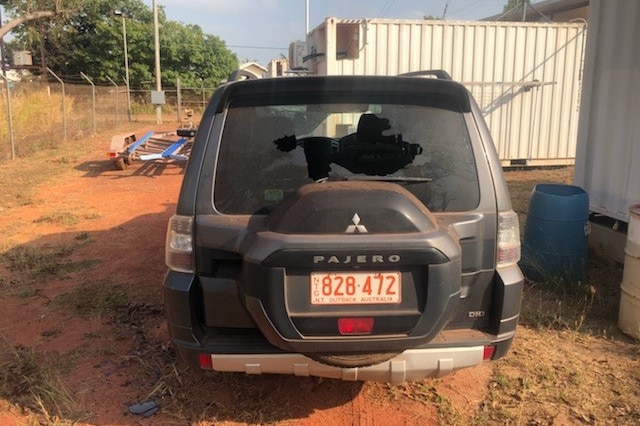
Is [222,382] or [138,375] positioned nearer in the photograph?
[222,382]

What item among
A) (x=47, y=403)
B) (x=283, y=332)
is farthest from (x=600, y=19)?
(x=47, y=403)

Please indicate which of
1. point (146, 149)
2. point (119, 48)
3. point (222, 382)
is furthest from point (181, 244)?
point (119, 48)

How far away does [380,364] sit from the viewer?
241 cm

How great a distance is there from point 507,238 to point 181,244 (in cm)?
158

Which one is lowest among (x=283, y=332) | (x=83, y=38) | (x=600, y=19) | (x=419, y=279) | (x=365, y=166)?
(x=283, y=332)

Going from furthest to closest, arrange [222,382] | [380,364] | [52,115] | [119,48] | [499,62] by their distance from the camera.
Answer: [119,48] < [52,115] < [499,62] < [222,382] < [380,364]

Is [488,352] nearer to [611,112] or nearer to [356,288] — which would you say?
[356,288]

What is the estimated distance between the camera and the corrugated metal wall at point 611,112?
5.11 m

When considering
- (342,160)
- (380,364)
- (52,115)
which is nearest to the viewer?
(380,364)

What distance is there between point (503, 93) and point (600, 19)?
222 inches

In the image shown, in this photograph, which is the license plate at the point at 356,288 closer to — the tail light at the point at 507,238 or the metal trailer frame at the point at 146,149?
the tail light at the point at 507,238

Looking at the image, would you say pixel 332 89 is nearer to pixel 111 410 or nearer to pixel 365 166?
pixel 365 166

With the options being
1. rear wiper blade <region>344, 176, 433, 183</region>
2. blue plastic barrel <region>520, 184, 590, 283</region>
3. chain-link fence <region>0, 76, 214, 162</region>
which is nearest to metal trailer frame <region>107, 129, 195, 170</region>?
chain-link fence <region>0, 76, 214, 162</region>

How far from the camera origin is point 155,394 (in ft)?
10.2
